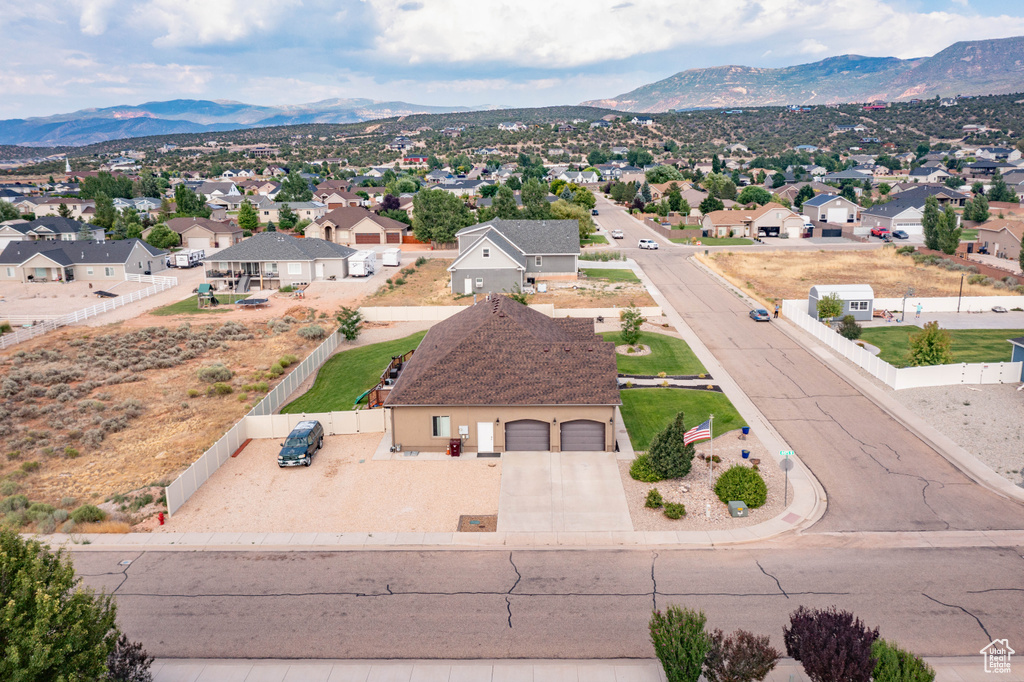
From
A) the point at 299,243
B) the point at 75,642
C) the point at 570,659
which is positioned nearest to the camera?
the point at 75,642

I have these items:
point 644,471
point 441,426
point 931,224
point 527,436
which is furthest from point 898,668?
point 931,224

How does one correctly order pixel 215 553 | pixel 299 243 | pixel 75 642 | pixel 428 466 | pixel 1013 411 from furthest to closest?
pixel 299 243 → pixel 1013 411 → pixel 428 466 → pixel 215 553 → pixel 75 642

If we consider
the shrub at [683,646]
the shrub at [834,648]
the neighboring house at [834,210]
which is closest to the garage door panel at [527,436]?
the shrub at [683,646]

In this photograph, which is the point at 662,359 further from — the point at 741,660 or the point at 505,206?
the point at 505,206

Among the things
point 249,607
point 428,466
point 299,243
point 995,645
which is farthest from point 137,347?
point 995,645

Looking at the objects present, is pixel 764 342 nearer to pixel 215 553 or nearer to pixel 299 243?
pixel 215 553

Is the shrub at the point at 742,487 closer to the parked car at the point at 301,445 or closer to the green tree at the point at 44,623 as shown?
the parked car at the point at 301,445

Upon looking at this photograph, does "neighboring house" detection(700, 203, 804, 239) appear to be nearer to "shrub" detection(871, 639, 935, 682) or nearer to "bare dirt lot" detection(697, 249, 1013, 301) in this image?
"bare dirt lot" detection(697, 249, 1013, 301)
